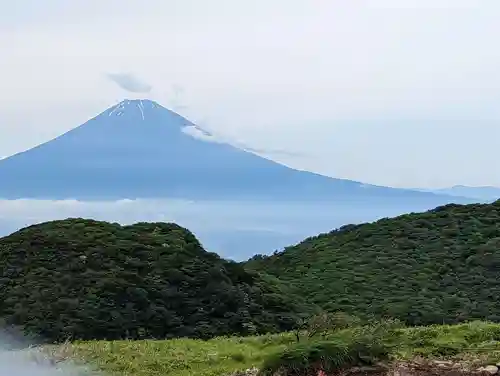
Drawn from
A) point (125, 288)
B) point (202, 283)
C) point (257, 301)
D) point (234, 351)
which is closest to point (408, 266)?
point (257, 301)

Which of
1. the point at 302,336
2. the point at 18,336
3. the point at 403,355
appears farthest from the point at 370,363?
the point at 18,336

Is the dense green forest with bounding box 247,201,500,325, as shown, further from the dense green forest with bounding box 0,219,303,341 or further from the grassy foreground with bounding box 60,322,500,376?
the grassy foreground with bounding box 60,322,500,376

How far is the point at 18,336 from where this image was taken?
1512 cm

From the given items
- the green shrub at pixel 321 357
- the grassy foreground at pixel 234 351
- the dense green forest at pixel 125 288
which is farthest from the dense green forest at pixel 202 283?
the green shrub at pixel 321 357

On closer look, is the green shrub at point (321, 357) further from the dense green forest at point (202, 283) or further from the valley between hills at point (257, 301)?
the dense green forest at point (202, 283)

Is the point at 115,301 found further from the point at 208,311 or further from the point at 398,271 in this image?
the point at 398,271

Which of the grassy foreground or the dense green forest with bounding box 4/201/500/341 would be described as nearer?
the grassy foreground

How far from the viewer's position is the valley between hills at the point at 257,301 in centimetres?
991

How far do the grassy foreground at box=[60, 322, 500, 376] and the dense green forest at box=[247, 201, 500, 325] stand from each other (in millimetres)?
7758

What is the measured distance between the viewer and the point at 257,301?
788 inches

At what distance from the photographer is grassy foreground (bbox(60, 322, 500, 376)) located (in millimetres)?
9969

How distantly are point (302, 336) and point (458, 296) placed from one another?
502 inches

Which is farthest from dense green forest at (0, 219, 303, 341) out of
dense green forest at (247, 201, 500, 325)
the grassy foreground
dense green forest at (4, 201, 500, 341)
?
the grassy foreground

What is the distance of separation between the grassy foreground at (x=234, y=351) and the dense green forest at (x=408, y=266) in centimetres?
776
